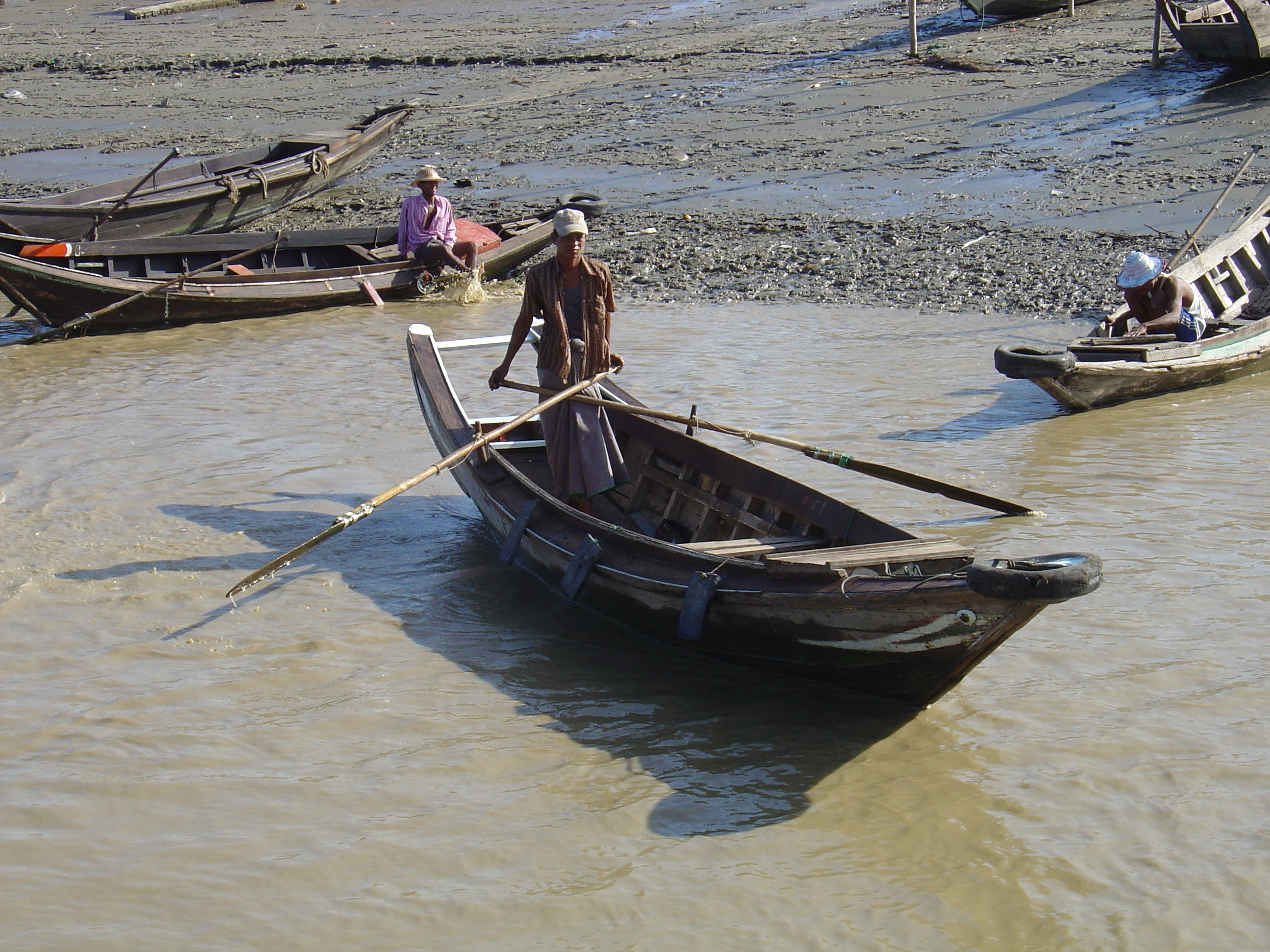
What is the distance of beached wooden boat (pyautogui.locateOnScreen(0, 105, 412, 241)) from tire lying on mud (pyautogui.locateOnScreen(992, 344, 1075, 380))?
26.9 ft

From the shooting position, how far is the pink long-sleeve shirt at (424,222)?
10.7 metres

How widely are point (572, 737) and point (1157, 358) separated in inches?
194

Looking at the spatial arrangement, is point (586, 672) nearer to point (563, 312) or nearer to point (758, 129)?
point (563, 312)

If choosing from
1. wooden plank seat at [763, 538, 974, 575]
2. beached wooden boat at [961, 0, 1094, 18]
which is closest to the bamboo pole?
beached wooden boat at [961, 0, 1094, 18]

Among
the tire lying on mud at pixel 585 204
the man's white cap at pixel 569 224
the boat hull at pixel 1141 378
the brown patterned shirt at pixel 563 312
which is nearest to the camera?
the man's white cap at pixel 569 224

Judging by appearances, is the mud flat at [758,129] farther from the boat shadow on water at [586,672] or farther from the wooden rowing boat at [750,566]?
the boat shadow on water at [586,672]

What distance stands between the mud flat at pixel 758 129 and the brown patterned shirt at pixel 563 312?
4957mm

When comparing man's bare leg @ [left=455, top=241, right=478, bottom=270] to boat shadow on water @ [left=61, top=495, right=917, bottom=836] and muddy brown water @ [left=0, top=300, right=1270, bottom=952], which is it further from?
boat shadow on water @ [left=61, top=495, right=917, bottom=836]

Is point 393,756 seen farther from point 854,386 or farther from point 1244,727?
point 854,386

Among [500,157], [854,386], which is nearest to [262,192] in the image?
[500,157]

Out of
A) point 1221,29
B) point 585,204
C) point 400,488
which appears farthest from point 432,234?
point 1221,29

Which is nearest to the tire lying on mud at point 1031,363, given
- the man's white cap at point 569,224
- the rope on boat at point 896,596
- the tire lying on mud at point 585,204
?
the man's white cap at point 569,224

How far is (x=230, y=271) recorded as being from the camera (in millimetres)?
10523

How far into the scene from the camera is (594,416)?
17.8 ft
